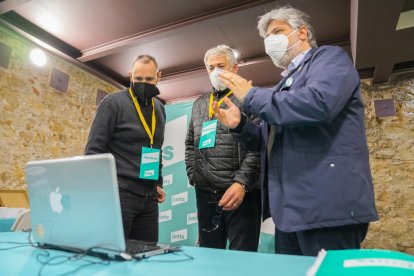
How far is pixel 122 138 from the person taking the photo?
5.45 ft

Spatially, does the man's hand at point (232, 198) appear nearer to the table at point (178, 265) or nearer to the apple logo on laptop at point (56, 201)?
the table at point (178, 265)

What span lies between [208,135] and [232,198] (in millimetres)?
429

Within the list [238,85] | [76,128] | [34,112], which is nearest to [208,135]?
[238,85]

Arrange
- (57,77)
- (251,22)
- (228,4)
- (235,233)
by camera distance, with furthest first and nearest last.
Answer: (57,77)
(251,22)
(228,4)
(235,233)

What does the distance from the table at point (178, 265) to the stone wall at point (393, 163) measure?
3.70 m

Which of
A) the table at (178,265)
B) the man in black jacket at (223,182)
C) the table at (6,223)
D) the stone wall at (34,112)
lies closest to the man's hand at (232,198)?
the man in black jacket at (223,182)

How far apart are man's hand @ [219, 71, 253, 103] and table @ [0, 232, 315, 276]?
0.59m

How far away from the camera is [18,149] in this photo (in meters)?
3.13

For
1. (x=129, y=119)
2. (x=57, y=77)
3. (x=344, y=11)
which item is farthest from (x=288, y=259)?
(x=57, y=77)

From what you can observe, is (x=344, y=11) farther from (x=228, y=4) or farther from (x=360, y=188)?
(x=360, y=188)

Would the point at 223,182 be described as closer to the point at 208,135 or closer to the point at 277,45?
the point at 208,135

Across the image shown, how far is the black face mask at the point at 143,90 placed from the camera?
5.80ft

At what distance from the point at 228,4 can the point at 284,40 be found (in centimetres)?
165

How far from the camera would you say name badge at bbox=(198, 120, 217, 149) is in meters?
1.70
